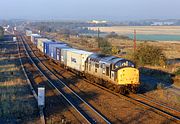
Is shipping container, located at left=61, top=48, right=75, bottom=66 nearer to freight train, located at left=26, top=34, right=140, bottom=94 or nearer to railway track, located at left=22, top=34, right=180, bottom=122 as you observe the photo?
freight train, located at left=26, top=34, right=140, bottom=94

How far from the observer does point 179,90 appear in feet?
97.3

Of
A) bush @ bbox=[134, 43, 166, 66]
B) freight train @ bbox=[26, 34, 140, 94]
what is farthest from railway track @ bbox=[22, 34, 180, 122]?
bush @ bbox=[134, 43, 166, 66]

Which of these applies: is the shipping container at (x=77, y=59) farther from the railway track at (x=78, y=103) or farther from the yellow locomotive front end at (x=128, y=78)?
the yellow locomotive front end at (x=128, y=78)

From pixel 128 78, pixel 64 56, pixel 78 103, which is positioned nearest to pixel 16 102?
pixel 78 103

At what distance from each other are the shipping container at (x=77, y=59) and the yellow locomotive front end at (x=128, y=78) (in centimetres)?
824

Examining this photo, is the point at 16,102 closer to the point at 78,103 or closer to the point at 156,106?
the point at 78,103

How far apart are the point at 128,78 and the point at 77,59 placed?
10537 millimetres

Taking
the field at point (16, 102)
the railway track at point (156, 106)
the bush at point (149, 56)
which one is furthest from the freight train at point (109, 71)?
the bush at point (149, 56)

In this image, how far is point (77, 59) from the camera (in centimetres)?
3678

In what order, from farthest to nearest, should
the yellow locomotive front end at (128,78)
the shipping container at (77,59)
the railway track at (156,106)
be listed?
the shipping container at (77,59) < the yellow locomotive front end at (128,78) < the railway track at (156,106)

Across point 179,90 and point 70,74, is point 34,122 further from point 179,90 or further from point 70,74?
point 70,74

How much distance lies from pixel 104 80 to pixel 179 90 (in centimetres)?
564

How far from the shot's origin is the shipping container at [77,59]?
3519 cm

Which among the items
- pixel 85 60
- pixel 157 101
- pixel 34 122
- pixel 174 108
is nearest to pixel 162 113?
pixel 174 108
